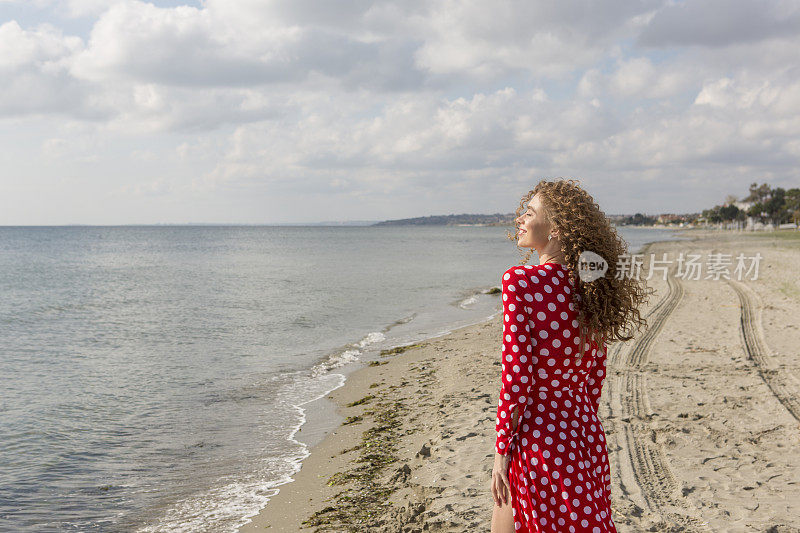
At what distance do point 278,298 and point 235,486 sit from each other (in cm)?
1937

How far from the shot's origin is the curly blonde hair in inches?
92.4

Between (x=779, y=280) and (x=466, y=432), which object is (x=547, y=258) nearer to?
(x=466, y=432)

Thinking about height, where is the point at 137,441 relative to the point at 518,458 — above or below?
below

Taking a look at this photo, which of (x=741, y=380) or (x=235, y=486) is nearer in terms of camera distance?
(x=235, y=486)

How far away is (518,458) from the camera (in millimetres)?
2328

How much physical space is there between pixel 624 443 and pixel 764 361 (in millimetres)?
5063

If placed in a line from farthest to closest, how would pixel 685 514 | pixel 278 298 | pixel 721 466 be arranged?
pixel 278 298
pixel 721 466
pixel 685 514

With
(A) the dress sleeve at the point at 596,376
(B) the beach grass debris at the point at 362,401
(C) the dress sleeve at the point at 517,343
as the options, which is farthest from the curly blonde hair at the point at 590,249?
(B) the beach grass debris at the point at 362,401

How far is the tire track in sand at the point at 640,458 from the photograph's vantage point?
4648 millimetres

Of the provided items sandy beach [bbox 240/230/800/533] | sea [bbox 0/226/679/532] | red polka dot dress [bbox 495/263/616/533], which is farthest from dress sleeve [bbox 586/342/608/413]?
sea [bbox 0/226/679/532]

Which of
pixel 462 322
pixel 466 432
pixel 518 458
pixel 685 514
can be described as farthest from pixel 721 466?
pixel 462 322

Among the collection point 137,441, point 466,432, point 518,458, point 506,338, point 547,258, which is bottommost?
point 137,441

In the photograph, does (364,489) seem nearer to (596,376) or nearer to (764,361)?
(596,376)

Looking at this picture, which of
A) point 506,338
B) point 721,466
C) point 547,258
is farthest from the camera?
point 721,466
